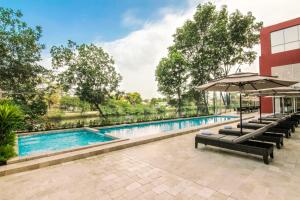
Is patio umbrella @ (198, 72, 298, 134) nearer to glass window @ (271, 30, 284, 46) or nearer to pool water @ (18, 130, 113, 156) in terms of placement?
pool water @ (18, 130, 113, 156)

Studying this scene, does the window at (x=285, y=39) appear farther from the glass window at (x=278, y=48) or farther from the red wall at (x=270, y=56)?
the red wall at (x=270, y=56)

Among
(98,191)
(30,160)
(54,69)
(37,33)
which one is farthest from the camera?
(54,69)

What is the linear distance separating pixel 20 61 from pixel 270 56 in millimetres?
21198

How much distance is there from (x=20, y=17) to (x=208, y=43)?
18.6m

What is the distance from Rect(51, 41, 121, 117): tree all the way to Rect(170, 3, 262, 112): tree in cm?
1144

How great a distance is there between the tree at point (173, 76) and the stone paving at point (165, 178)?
15.3 meters

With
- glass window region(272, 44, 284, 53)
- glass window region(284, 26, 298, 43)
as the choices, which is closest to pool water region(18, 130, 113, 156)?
glass window region(272, 44, 284, 53)

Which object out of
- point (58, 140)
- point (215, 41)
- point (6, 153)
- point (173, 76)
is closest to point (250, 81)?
point (6, 153)

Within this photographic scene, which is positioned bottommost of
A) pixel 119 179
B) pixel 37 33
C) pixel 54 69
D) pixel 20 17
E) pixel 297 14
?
pixel 119 179

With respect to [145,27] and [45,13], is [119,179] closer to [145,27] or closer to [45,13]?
[45,13]

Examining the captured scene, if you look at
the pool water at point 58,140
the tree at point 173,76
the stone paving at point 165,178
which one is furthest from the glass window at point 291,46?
the pool water at point 58,140

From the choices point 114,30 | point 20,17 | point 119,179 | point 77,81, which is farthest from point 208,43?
point 119,179

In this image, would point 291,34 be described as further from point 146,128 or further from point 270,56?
point 146,128

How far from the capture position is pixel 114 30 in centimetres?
1424
